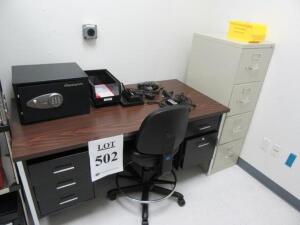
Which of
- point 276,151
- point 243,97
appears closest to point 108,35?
point 243,97

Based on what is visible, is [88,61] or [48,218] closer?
[48,218]

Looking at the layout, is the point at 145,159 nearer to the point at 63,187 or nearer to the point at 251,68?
the point at 63,187

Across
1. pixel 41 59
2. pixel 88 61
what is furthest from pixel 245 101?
pixel 41 59

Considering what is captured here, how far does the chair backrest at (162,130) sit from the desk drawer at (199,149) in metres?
0.30

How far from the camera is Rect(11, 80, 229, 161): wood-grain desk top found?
3.73ft

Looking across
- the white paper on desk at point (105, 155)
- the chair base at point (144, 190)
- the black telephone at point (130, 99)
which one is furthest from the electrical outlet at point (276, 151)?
the white paper on desk at point (105, 155)

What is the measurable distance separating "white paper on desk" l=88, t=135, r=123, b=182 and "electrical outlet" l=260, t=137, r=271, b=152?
4.28 ft

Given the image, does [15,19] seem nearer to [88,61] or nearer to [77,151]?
[88,61]

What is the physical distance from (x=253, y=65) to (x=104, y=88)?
3.76ft

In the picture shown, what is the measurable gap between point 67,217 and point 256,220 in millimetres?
1397

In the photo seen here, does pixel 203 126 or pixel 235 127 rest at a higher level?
pixel 203 126

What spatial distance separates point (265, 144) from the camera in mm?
1962

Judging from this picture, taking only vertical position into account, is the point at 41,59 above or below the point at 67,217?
above

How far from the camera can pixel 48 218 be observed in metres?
1.58
